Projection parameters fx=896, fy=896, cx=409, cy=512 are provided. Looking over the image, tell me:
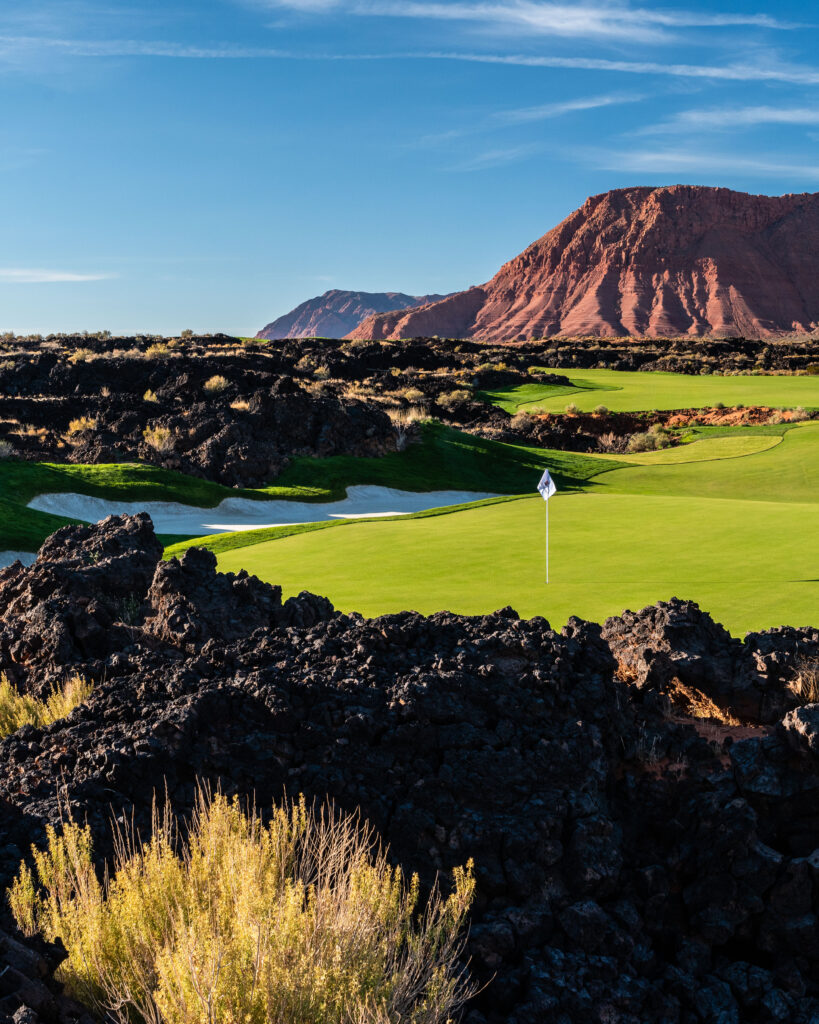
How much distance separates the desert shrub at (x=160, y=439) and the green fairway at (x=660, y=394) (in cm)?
2073

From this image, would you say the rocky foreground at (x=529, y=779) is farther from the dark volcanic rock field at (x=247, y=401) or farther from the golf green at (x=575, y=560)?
the dark volcanic rock field at (x=247, y=401)

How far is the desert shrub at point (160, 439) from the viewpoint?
97.9 ft

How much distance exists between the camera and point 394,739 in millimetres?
4926

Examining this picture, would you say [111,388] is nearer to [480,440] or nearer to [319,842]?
[480,440]

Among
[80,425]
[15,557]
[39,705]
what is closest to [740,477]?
[15,557]

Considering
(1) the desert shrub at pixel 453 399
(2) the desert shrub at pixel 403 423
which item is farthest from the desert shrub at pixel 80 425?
(1) the desert shrub at pixel 453 399

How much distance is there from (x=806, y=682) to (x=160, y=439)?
2656cm

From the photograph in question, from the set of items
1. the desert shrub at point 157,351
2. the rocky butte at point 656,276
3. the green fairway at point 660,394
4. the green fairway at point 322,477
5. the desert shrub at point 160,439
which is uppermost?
the rocky butte at point 656,276

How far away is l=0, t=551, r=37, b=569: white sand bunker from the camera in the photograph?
1855cm

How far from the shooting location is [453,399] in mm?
44969

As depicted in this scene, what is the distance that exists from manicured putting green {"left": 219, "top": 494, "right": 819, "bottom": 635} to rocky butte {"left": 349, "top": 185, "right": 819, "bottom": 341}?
132482mm

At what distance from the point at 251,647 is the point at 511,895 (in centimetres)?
278

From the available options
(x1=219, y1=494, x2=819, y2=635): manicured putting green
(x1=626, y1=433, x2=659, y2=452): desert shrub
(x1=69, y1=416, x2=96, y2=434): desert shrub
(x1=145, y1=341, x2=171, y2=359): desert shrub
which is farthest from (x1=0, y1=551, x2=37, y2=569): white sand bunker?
(x1=145, y1=341, x2=171, y2=359): desert shrub

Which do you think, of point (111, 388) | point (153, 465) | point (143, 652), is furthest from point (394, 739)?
point (111, 388)
